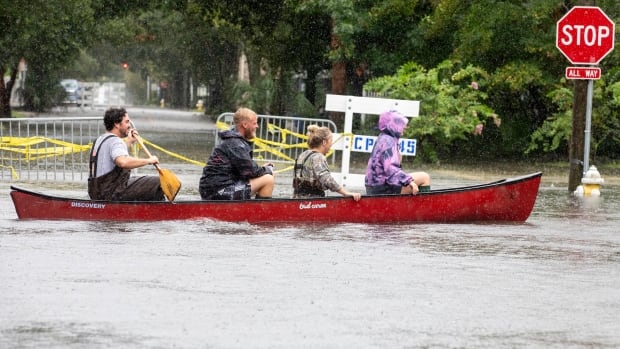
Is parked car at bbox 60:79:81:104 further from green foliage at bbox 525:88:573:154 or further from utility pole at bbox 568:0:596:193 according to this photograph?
utility pole at bbox 568:0:596:193

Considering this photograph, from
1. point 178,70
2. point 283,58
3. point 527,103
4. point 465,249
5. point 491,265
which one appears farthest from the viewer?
point 178,70

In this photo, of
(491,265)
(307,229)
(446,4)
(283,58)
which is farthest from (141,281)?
(283,58)

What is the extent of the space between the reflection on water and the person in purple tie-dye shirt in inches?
27.0

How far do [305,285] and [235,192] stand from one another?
4965 millimetres

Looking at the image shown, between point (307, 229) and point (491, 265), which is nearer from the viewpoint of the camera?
point (491, 265)

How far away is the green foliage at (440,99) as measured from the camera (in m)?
29.6

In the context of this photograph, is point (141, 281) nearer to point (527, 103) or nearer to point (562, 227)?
point (562, 227)

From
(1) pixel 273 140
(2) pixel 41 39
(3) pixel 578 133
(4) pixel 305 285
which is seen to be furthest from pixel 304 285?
(2) pixel 41 39

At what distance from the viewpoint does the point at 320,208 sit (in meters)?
14.7

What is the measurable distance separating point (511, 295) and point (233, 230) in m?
4.80

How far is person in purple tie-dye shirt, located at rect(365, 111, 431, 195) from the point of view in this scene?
614 inches

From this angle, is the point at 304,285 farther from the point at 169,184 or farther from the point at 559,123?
the point at 559,123

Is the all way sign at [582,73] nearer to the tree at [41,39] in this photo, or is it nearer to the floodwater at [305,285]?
the floodwater at [305,285]

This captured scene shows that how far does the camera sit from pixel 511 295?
983 centimetres
